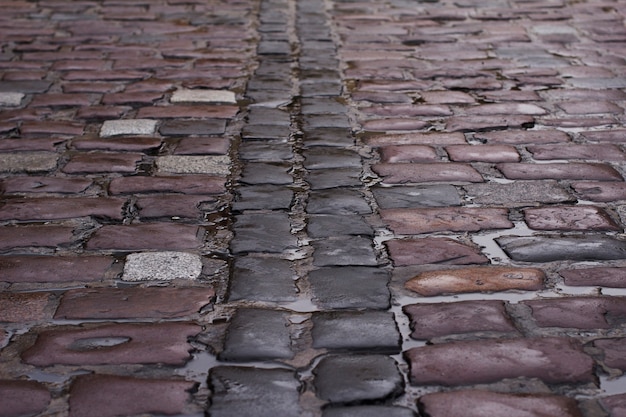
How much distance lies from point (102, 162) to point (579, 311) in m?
1.74

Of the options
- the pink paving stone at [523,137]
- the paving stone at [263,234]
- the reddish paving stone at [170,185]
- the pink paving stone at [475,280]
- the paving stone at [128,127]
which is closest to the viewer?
the pink paving stone at [475,280]

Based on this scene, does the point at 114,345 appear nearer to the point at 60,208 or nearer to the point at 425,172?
the point at 60,208

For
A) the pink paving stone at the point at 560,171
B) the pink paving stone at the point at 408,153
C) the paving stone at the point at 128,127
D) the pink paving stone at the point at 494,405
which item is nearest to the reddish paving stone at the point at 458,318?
the pink paving stone at the point at 494,405

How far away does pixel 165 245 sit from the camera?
8.84 ft

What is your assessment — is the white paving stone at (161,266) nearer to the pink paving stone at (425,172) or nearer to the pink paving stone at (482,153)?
the pink paving stone at (425,172)

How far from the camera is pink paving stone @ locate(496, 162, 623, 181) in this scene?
3223 millimetres

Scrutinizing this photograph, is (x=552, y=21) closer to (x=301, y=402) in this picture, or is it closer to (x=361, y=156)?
(x=361, y=156)

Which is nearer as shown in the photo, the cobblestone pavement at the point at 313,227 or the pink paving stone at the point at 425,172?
the cobblestone pavement at the point at 313,227

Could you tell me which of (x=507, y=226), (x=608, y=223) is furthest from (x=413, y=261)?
(x=608, y=223)

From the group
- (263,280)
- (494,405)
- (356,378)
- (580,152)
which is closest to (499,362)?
(494,405)

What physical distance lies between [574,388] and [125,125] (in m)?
2.29

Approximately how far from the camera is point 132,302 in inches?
92.4

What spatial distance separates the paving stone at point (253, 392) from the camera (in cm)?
188

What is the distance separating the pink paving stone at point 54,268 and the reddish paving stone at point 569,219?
1170 millimetres
